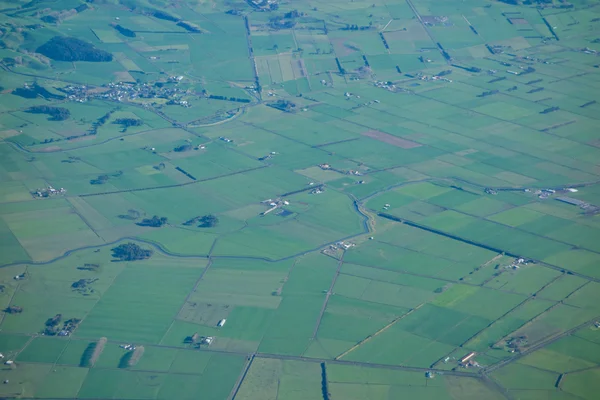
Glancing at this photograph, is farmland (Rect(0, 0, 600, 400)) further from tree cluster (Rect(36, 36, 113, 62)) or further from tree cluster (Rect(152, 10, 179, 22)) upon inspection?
tree cluster (Rect(152, 10, 179, 22))

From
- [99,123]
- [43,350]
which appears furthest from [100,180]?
[43,350]

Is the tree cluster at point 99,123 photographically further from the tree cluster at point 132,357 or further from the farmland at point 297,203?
the tree cluster at point 132,357

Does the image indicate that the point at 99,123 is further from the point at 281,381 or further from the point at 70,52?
the point at 281,381

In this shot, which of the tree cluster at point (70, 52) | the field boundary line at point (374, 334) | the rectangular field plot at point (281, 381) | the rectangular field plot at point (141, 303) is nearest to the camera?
the rectangular field plot at point (281, 381)

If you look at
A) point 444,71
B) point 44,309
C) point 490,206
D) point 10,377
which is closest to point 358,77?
point 444,71

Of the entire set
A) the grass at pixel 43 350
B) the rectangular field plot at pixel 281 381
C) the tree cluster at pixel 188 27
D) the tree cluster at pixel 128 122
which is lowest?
the tree cluster at pixel 128 122

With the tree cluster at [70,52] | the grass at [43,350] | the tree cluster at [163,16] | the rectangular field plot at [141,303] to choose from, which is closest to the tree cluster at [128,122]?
the tree cluster at [70,52]
